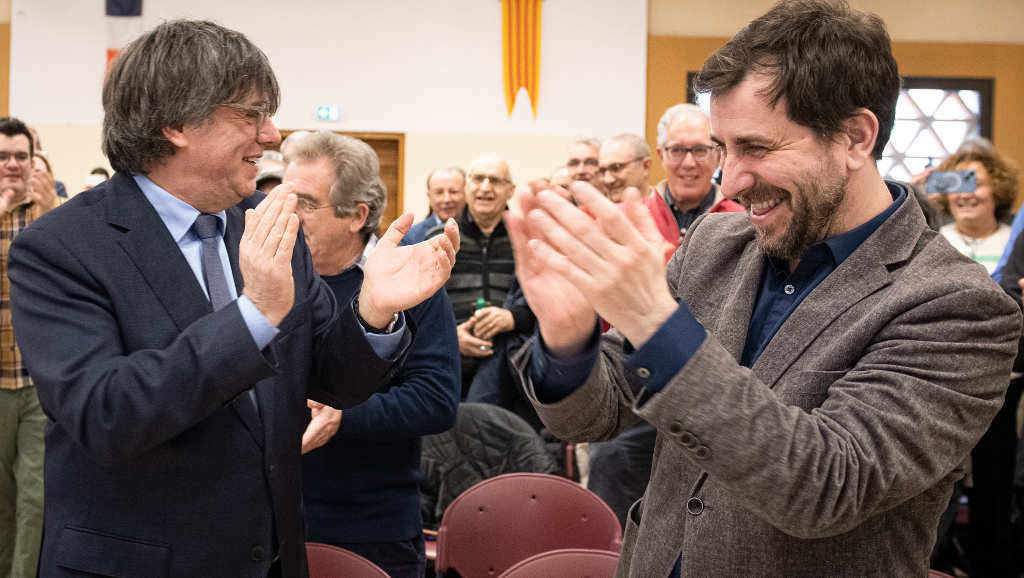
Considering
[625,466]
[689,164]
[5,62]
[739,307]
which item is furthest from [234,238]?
[5,62]

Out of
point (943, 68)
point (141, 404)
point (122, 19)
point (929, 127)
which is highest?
point (122, 19)

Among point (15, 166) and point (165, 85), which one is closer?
point (165, 85)

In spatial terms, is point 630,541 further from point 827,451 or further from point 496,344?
point 496,344

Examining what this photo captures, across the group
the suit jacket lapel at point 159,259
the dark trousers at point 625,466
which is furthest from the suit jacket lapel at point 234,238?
the dark trousers at point 625,466

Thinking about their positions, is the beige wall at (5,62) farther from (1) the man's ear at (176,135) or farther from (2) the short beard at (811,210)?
(2) the short beard at (811,210)

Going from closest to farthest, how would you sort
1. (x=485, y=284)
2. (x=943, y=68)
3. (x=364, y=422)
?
(x=364, y=422)
(x=485, y=284)
(x=943, y=68)

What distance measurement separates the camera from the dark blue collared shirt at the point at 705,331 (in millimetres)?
1072

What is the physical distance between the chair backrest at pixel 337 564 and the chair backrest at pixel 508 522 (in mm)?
564

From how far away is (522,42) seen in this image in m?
8.50

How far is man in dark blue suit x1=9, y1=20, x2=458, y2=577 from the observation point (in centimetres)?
140

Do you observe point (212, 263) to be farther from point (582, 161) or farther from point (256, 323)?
point (582, 161)

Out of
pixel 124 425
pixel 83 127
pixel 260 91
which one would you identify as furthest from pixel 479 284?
pixel 83 127

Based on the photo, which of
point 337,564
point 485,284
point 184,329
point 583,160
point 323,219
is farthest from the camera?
point 583,160

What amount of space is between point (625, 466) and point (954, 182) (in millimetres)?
2502
